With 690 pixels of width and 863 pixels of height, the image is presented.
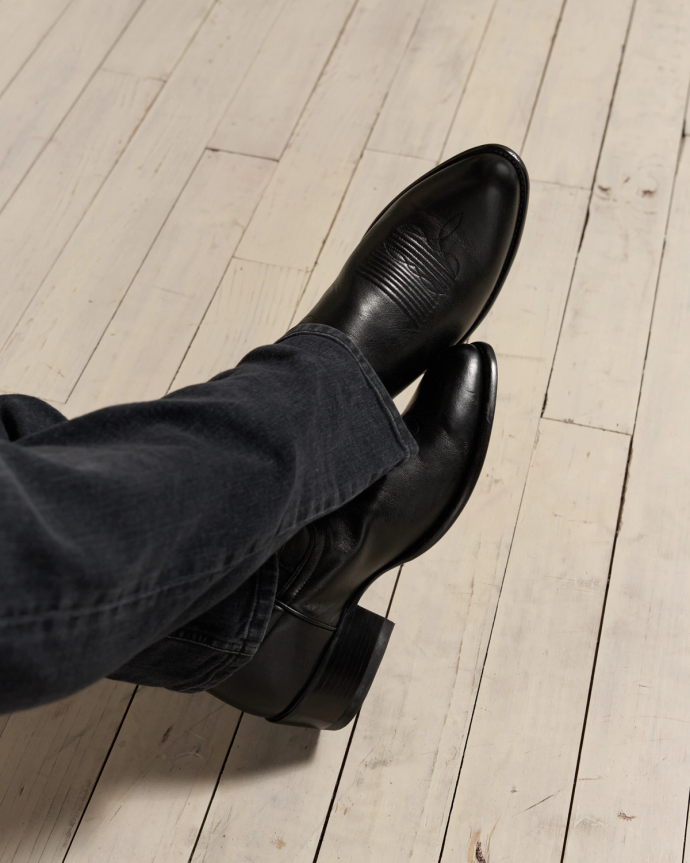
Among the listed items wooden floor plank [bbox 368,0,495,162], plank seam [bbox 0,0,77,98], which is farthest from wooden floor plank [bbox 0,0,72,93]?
wooden floor plank [bbox 368,0,495,162]

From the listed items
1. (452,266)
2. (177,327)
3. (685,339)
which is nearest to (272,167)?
(177,327)

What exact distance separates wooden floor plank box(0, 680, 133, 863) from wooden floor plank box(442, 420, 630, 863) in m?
0.39

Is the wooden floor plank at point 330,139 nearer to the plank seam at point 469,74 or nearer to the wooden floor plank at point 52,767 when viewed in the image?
the plank seam at point 469,74

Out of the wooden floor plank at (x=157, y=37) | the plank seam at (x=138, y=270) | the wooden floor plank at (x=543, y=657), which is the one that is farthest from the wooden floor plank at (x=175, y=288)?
the wooden floor plank at (x=543, y=657)

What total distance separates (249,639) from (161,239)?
733mm

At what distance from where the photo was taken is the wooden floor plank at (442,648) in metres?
0.79

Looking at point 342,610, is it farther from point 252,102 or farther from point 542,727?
point 252,102

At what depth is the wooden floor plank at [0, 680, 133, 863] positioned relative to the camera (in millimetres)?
784

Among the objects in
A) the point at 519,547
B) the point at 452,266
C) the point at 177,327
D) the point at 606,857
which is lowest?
the point at 606,857

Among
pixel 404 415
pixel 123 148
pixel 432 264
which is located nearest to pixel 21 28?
pixel 123 148

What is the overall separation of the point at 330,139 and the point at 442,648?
84cm

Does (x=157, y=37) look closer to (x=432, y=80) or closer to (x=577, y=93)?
(x=432, y=80)

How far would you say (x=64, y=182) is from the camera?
122cm

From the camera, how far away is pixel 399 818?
0.79 meters
